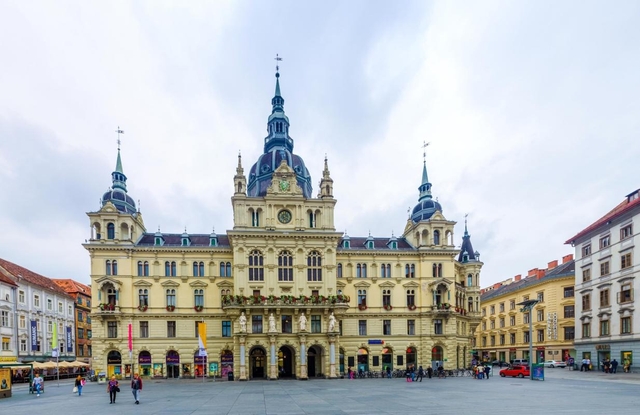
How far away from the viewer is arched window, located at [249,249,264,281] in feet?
190

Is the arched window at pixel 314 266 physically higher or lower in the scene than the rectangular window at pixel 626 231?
lower

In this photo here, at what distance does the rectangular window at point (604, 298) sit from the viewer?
55.4 metres

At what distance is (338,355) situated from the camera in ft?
188

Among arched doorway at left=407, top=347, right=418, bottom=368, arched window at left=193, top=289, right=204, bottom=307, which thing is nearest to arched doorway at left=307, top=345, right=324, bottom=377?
arched doorway at left=407, top=347, right=418, bottom=368

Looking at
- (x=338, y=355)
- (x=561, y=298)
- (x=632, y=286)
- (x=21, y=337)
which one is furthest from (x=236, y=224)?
(x=561, y=298)

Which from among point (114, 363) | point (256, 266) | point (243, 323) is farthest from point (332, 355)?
point (114, 363)

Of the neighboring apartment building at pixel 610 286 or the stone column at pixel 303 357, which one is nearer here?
the neighboring apartment building at pixel 610 286

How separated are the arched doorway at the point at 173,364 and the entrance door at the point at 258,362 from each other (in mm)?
9459

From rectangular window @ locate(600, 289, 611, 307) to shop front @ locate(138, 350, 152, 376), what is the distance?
57.4 metres

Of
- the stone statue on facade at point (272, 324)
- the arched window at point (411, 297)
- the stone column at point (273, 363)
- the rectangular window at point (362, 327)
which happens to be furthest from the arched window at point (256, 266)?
the arched window at point (411, 297)

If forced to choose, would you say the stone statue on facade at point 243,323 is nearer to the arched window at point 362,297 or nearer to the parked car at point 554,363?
the arched window at point 362,297

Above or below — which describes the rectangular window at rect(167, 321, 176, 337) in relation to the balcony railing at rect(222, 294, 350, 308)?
below

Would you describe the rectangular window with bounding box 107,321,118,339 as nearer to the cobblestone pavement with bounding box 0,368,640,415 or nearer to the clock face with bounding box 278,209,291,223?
the cobblestone pavement with bounding box 0,368,640,415

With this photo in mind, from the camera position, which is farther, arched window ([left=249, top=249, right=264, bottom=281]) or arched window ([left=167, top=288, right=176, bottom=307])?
arched window ([left=167, top=288, right=176, bottom=307])
